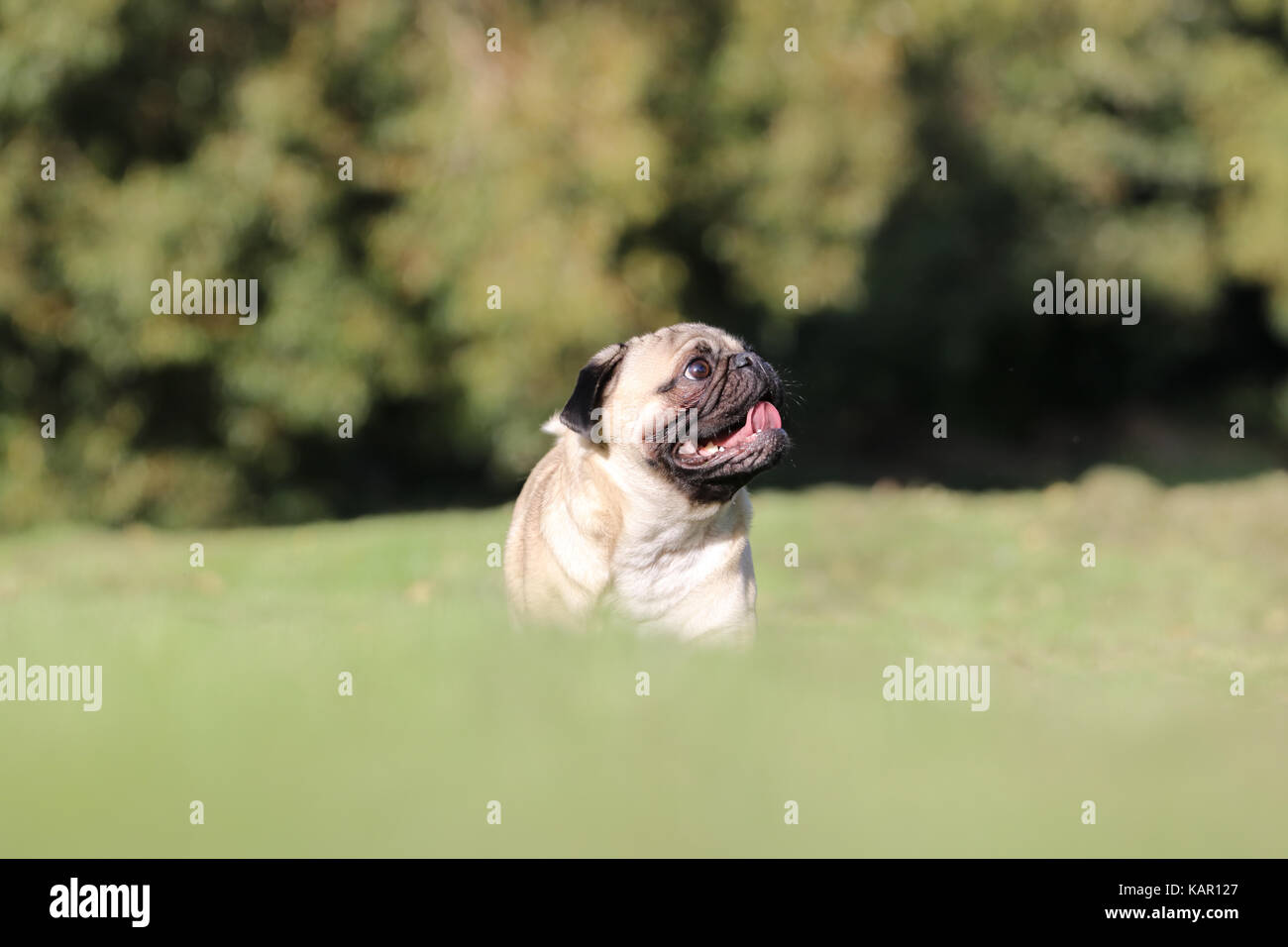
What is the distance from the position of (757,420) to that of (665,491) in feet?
1.88

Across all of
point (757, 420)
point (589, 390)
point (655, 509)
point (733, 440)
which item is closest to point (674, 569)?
point (655, 509)

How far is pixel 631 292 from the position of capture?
17.1 meters

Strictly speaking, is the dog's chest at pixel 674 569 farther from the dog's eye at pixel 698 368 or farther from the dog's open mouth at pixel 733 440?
the dog's eye at pixel 698 368

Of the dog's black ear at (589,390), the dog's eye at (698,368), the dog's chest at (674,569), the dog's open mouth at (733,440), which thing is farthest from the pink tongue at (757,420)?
the dog's black ear at (589,390)

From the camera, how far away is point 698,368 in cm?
670

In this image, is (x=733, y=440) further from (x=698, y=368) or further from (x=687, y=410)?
(x=698, y=368)

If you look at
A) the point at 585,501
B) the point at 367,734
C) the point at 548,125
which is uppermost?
the point at 548,125

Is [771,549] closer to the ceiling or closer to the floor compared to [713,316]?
closer to the floor

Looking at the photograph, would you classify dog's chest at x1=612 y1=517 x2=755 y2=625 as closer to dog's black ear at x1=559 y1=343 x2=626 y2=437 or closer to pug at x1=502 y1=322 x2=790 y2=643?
pug at x1=502 y1=322 x2=790 y2=643

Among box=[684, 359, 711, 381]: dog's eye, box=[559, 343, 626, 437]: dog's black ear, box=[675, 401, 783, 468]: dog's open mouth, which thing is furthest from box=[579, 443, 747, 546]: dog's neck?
box=[684, 359, 711, 381]: dog's eye

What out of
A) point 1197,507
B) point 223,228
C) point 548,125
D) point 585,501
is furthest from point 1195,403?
point 585,501

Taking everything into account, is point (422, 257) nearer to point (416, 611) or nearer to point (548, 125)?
point (548, 125)

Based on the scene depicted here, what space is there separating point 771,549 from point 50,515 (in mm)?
10071

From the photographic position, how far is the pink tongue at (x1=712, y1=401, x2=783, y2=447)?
670 cm
